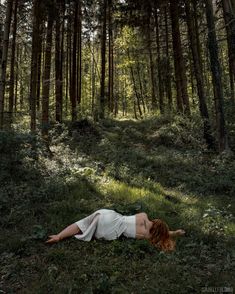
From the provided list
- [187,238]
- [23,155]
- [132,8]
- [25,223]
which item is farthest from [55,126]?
[187,238]

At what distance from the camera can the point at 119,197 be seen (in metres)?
9.29

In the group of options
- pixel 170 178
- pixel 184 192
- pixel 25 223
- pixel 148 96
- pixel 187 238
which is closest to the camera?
pixel 187 238

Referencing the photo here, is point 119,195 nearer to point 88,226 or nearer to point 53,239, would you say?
point 88,226

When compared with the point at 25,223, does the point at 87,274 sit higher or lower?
lower

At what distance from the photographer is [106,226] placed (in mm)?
7039

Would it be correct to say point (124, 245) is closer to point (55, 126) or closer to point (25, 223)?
point (25, 223)

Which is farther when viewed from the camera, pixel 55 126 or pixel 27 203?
pixel 55 126

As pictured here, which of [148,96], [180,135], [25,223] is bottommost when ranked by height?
[25,223]

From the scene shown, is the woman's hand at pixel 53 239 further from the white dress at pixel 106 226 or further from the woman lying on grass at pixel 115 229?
the white dress at pixel 106 226

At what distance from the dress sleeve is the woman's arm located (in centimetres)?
8

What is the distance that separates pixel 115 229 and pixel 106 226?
6.9 inches

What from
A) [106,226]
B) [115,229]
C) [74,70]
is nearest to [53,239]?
[106,226]

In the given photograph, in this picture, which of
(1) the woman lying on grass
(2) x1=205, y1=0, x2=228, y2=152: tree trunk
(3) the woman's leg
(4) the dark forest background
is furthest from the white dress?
(2) x1=205, y1=0, x2=228, y2=152: tree trunk

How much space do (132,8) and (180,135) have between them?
9.96 m
